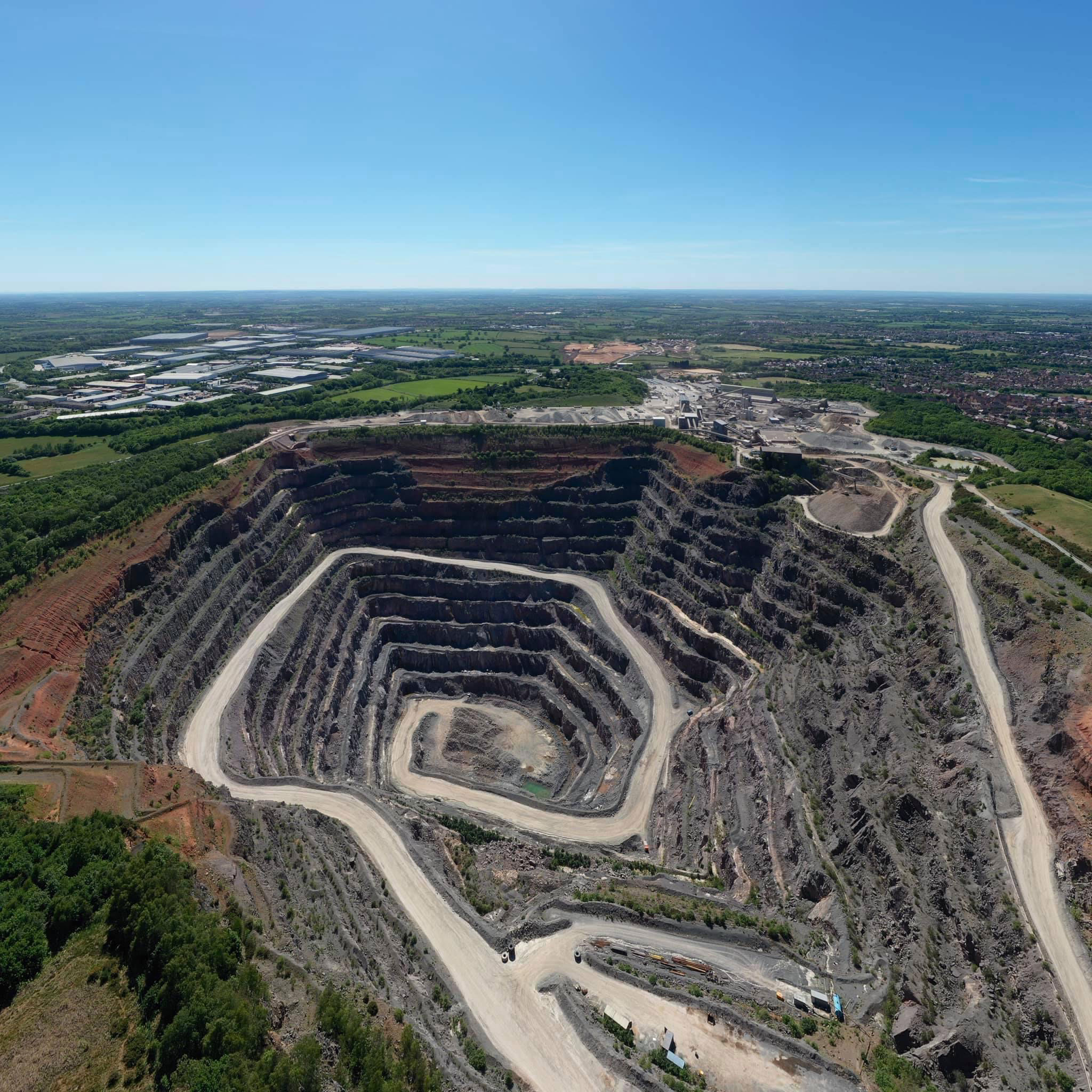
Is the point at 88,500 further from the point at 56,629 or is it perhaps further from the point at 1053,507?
the point at 1053,507

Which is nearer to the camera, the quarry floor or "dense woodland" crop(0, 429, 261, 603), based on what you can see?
the quarry floor

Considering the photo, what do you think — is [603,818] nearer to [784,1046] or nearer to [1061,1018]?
[784,1046]

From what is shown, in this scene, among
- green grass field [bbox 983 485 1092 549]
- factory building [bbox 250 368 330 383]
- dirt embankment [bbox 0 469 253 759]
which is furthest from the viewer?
factory building [bbox 250 368 330 383]

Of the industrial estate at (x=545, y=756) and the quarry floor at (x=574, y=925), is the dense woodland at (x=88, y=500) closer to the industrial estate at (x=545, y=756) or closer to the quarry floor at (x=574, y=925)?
the industrial estate at (x=545, y=756)

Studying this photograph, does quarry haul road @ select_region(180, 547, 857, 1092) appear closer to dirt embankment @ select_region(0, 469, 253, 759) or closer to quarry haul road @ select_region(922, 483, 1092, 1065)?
quarry haul road @ select_region(922, 483, 1092, 1065)

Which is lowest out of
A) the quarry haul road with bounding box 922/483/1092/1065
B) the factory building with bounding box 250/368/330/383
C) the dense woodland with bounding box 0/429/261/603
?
the quarry haul road with bounding box 922/483/1092/1065

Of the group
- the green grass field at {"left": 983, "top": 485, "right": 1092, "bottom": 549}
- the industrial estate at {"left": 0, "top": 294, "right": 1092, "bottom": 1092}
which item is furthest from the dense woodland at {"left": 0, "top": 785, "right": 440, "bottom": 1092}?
the green grass field at {"left": 983, "top": 485, "right": 1092, "bottom": 549}

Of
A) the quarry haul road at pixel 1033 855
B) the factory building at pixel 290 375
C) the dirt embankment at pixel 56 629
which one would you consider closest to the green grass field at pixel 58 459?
the dirt embankment at pixel 56 629
